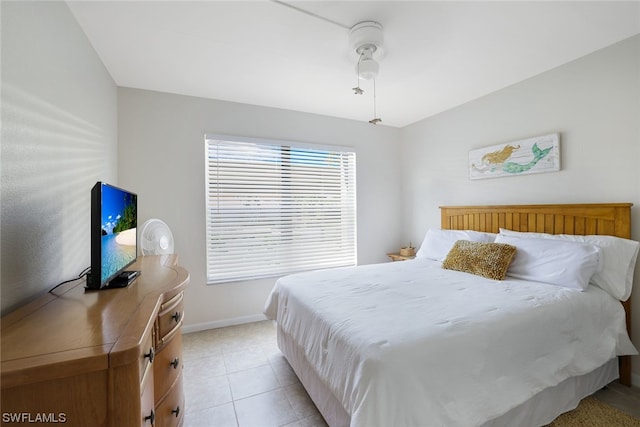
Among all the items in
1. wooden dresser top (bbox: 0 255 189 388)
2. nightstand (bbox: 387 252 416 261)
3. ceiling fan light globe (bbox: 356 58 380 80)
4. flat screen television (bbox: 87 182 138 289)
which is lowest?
nightstand (bbox: 387 252 416 261)

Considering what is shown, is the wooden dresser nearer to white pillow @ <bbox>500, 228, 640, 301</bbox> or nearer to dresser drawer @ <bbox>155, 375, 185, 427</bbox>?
dresser drawer @ <bbox>155, 375, 185, 427</bbox>

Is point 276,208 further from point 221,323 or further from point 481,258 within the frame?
point 481,258

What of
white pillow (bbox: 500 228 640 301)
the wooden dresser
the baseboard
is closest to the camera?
the wooden dresser

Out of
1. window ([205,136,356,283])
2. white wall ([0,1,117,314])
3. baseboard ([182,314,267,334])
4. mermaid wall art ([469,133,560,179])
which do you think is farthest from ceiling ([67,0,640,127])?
baseboard ([182,314,267,334])

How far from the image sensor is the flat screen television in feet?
3.92

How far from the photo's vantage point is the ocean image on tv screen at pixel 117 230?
128cm

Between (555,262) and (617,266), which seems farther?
(555,262)

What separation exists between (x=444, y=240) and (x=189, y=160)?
302 cm

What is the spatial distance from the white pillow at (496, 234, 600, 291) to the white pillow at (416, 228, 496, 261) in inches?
13.5

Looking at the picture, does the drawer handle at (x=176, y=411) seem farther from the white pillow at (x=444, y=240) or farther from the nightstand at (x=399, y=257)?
the nightstand at (x=399, y=257)

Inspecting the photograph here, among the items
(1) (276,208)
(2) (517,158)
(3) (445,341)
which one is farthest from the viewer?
(1) (276,208)

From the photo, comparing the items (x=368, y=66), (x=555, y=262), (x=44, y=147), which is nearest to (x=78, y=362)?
(x=44, y=147)

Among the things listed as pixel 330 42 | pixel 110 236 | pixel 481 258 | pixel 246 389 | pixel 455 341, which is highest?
pixel 330 42

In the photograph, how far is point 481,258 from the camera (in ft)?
7.91
